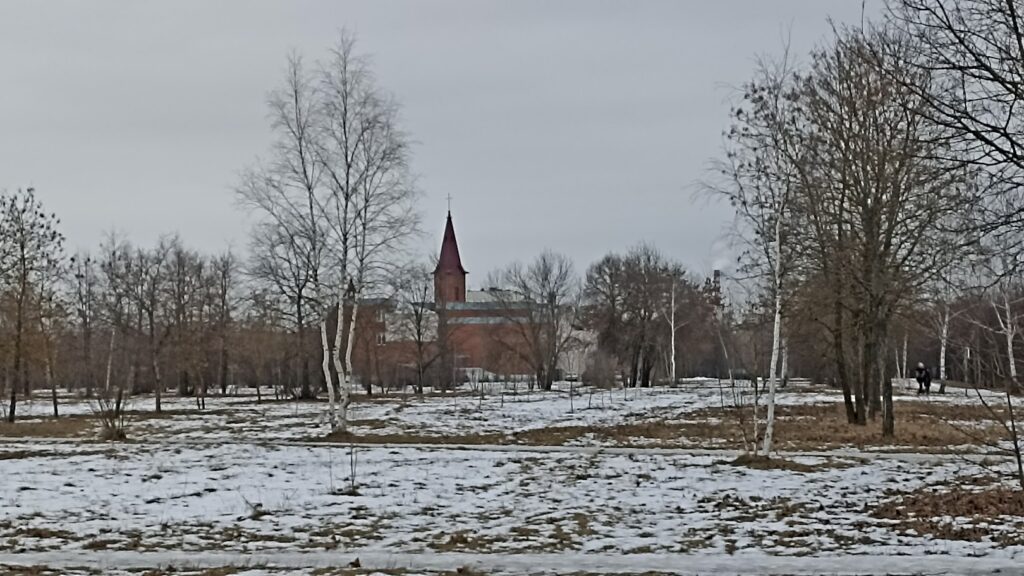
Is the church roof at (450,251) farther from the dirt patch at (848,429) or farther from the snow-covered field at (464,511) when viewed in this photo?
the snow-covered field at (464,511)

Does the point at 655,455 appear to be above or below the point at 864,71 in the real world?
below

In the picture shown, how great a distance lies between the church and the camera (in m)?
62.1

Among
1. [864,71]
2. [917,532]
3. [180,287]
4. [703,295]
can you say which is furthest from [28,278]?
[703,295]

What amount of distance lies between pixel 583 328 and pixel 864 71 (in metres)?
51.9

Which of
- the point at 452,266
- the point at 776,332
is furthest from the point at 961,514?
the point at 452,266

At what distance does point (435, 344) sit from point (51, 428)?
3857 cm

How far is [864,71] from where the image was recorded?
20969 mm

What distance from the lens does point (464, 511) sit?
42.6ft

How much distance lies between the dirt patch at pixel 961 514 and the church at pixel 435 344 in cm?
4113

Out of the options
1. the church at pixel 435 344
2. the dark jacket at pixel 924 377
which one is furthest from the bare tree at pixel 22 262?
the dark jacket at pixel 924 377

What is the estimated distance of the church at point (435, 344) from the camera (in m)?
62.1

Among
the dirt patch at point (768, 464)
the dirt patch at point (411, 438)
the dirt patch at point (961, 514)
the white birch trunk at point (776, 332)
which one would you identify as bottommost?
the dirt patch at point (411, 438)

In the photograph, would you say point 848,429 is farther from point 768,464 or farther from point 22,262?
point 22,262

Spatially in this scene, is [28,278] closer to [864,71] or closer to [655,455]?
[655,455]
